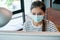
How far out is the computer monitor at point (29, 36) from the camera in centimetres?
54

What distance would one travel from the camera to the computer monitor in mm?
544

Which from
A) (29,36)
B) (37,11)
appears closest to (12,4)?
(37,11)

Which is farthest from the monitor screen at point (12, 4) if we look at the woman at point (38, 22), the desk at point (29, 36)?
→ the desk at point (29, 36)

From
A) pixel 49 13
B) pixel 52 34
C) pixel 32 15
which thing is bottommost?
pixel 49 13

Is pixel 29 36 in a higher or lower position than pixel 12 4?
higher

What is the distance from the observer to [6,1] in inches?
116

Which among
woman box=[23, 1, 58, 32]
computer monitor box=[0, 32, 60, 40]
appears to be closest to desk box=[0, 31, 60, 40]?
computer monitor box=[0, 32, 60, 40]

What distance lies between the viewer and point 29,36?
55 cm

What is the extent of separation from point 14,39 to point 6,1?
2.47m

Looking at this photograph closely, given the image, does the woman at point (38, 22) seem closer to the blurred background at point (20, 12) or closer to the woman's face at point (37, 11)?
the woman's face at point (37, 11)

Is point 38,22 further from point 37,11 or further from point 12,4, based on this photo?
point 12,4

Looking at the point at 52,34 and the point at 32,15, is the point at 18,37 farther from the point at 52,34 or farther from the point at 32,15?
the point at 32,15

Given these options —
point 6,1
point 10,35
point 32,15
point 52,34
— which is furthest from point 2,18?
point 6,1

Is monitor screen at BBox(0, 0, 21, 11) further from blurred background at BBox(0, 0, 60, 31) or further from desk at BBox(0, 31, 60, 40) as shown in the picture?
desk at BBox(0, 31, 60, 40)
